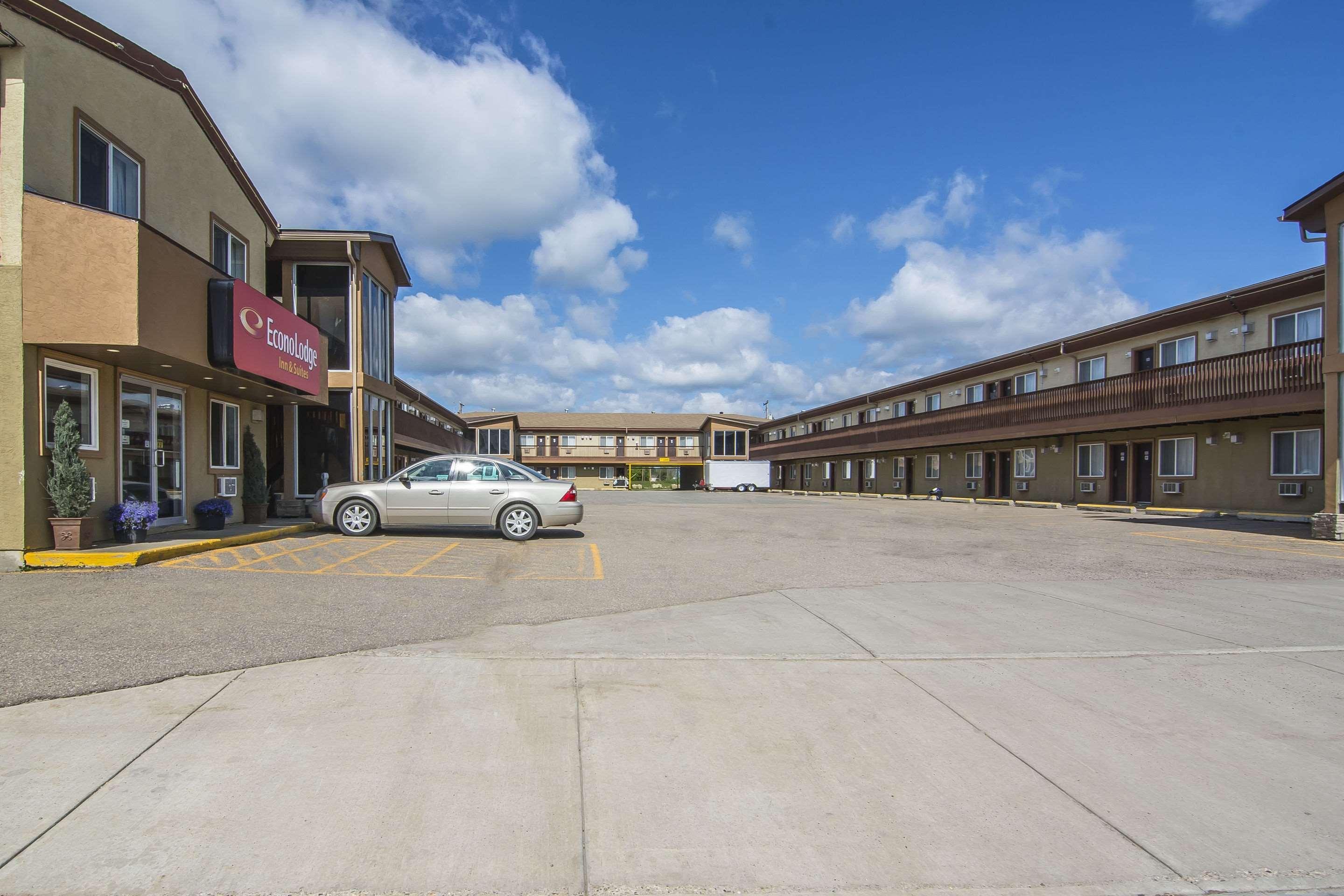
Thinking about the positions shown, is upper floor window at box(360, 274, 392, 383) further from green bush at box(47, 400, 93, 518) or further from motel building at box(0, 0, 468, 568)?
green bush at box(47, 400, 93, 518)

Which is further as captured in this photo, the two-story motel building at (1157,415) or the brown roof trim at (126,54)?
the two-story motel building at (1157,415)

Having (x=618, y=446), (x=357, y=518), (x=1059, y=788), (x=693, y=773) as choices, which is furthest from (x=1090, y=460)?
(x=618, y=446)

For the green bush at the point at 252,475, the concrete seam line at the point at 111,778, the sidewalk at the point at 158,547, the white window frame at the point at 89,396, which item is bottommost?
the concrete seam line at the point at 111,778

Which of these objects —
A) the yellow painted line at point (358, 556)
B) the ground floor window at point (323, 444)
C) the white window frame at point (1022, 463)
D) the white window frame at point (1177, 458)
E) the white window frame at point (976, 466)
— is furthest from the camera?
the white window frame at point (976, 466)

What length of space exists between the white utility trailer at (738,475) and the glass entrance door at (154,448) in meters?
50.0

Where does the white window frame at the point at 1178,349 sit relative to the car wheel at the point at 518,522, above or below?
above

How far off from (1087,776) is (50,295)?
11.5 metres

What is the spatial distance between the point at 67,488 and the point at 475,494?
5835 mm

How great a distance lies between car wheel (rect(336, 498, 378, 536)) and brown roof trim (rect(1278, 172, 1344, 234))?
65.5 ft

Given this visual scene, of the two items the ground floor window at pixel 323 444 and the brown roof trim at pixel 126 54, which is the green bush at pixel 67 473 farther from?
the ground floor window at pixel 323 444

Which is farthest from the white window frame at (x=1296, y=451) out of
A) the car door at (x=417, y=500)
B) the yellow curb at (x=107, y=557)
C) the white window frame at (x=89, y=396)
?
the white window frame at (x=89, y=396)

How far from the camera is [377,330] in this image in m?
19.7

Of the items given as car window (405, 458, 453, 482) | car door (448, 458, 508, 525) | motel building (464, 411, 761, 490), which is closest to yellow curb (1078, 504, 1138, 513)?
car door (448, 458, 508, 525)

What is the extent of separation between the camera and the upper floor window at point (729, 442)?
228 ft
